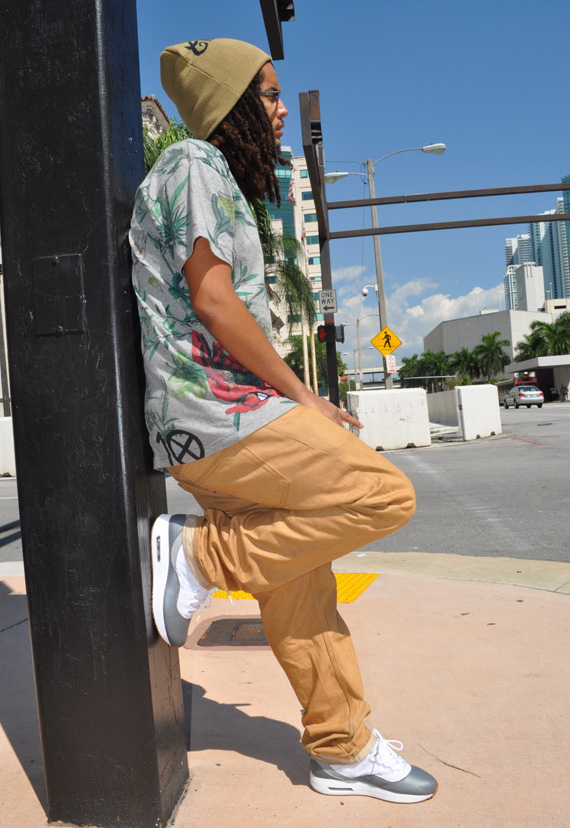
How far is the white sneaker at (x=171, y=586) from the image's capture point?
6.11ft

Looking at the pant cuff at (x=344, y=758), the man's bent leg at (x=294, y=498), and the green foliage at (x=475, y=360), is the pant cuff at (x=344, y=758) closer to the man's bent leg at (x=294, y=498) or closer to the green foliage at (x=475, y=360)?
the man's bent leg at (x=294, y=498)

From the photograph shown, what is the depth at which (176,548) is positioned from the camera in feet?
6.23

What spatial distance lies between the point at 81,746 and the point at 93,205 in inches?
51.2

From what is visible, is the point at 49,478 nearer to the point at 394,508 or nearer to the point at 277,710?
the point at 394,508

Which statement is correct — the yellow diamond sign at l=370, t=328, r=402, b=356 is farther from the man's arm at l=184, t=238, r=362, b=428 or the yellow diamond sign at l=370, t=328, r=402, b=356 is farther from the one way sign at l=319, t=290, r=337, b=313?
the man's arm at l=184, t=238, r=362, b=428

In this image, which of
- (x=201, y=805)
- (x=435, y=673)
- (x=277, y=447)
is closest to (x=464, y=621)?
(x=435, y=673)

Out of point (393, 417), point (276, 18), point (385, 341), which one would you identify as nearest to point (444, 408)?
point (385, 341)

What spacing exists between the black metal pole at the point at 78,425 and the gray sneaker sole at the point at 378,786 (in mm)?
403

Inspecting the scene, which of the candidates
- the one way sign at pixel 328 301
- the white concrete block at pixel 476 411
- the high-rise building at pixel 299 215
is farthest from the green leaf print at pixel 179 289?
the high-rise building at pixel 299 215

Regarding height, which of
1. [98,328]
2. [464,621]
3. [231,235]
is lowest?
[464,621]

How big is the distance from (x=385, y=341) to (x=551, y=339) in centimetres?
7089

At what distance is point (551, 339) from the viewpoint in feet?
289

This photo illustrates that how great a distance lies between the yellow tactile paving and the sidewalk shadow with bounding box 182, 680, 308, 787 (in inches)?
52.8

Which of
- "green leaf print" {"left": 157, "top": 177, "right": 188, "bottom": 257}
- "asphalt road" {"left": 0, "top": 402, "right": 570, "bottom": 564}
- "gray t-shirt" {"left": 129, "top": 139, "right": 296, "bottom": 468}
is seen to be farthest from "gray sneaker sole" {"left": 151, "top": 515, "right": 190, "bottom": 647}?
"asphalt road" {"left": 0, "top": 402, "right": 570, "bottom": 564}
